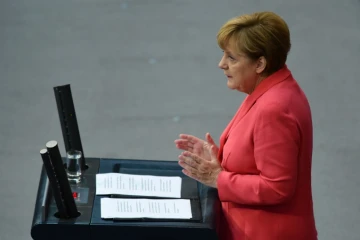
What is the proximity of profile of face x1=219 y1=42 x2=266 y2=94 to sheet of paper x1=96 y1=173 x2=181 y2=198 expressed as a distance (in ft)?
1.71

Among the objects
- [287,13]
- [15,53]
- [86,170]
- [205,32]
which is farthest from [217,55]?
[86,170]

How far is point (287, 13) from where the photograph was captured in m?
7.64

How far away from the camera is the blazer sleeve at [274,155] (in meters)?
2.89

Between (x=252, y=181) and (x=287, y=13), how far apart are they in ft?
16.1

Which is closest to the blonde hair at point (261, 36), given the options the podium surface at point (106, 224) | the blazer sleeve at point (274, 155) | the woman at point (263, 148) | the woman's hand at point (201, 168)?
the woman at point (263, 148)

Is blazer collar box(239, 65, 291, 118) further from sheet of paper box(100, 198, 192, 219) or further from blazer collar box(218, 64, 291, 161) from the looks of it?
sheet of paper box(100, 198, 192, 219)

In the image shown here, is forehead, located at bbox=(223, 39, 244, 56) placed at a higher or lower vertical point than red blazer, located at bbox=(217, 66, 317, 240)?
higher

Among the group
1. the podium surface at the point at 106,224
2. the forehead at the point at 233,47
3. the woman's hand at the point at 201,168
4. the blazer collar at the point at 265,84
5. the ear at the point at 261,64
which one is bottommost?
the podium surface at the point at 106,224

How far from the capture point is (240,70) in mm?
3051

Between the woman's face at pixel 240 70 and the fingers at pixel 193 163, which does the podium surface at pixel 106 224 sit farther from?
the woman's face at pixel 240 70

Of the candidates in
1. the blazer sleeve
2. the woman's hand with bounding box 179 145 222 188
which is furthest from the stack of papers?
the blazer sleeve

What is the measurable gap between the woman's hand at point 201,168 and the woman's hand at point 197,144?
14 centimetres

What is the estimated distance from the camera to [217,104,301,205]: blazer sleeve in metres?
2.89

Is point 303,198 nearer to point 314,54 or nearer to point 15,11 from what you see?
point 314,54
